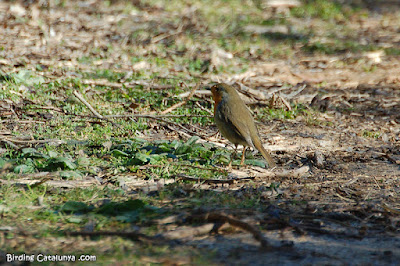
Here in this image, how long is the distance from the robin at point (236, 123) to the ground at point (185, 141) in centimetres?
17

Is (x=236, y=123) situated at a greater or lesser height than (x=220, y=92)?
lesser

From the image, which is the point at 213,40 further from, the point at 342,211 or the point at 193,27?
the point at 342,211

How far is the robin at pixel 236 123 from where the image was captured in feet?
17.3

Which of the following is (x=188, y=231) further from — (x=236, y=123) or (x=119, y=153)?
(x=236, y=123)

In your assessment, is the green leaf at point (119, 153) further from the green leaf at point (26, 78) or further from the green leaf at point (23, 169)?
the green leaf at point (26, 78)

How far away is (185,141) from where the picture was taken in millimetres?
5914

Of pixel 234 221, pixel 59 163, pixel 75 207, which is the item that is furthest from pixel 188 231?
pixel 59 163

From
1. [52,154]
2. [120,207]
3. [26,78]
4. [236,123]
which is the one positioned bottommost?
[120,207]

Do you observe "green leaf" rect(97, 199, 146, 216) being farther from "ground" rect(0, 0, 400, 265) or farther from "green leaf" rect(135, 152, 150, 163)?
"green leaf" rect(135, 152, 150, 163)

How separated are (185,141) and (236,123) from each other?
0.81 metres

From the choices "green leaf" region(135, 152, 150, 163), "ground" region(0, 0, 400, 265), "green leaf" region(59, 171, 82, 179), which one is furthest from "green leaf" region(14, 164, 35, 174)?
"green leaf" region(135, 152, 150, 163)

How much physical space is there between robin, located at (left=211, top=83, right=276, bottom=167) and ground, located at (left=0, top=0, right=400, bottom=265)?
165mm

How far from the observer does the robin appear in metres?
5.27

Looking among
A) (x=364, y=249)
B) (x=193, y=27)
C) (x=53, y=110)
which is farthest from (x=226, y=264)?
(x=193, y=27)
